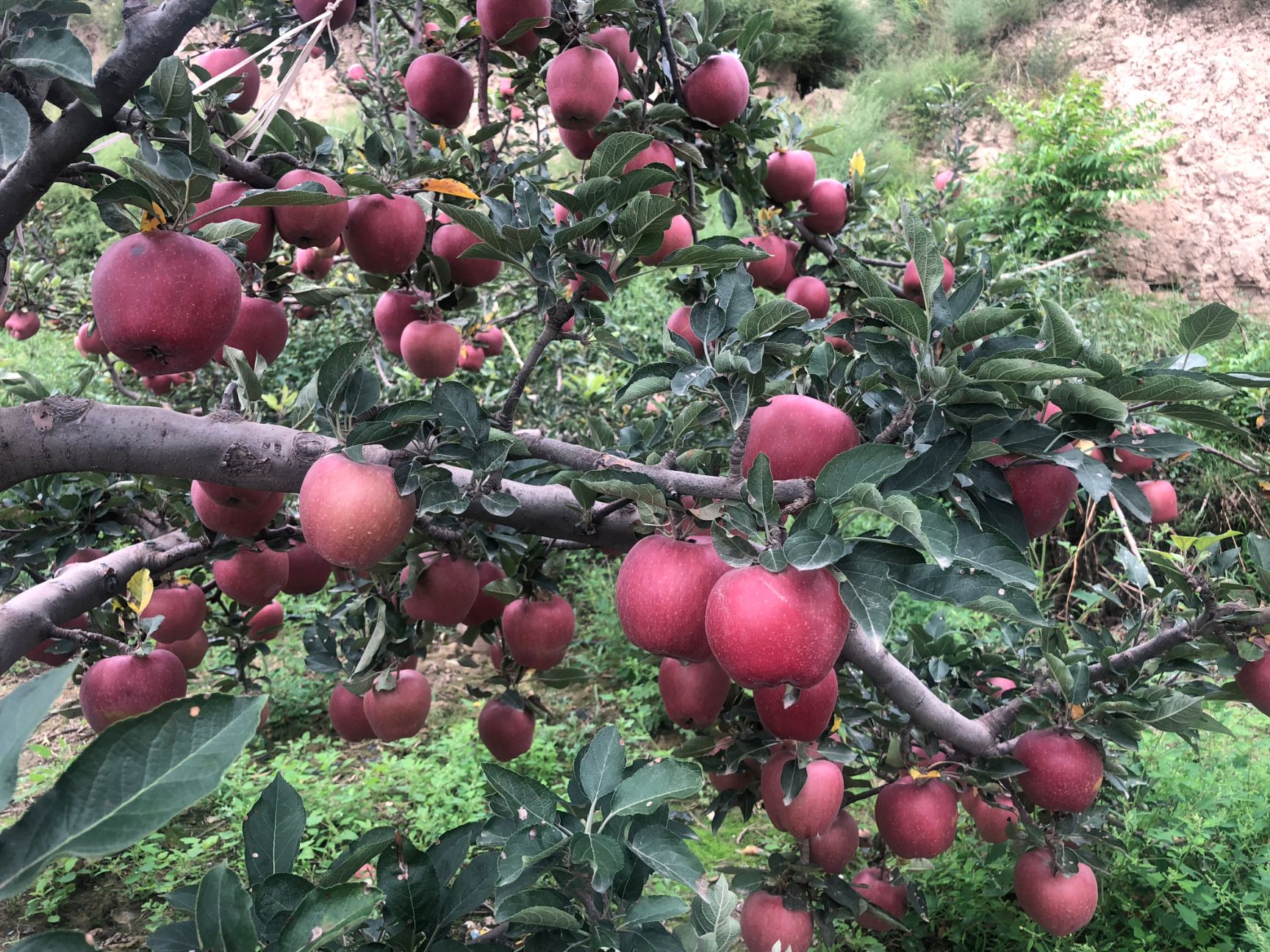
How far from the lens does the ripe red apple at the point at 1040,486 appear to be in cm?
81

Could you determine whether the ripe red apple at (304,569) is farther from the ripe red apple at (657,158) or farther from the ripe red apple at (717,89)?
the ripe red apple at (717,89)

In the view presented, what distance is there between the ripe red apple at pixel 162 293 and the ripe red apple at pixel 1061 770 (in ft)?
4.07

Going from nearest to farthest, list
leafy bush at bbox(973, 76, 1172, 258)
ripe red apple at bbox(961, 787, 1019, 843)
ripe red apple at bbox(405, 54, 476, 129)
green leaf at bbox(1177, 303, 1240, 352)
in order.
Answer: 1. green leaf at bbox(1177, 303, 1240, 352)
2. ripe red apple at bbox(405, 54, 476, 129)
3. ripe red apple at bbox(961, 787, 1019, 843)
4. leafy bush at bbox(973, 76, 1172, 258)

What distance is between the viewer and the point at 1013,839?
1463 mm

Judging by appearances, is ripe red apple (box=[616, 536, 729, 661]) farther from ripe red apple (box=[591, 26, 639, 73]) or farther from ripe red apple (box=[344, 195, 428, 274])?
ripe red apple (box=[591, 26, 639, 73])

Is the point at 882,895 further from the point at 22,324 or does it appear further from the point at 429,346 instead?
the point at 22,324

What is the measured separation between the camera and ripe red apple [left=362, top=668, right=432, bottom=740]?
1.39 meters

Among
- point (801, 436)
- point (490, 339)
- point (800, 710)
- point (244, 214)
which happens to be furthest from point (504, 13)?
point (490, 339)

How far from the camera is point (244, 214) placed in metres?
0.98

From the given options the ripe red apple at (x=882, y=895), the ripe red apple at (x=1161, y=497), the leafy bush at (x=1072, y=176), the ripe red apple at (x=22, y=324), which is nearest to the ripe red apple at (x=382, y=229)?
the ripe red apple at (x=882, y=895)

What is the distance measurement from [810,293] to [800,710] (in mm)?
816

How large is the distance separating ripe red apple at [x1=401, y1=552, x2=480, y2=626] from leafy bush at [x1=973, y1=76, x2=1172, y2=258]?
4.97m

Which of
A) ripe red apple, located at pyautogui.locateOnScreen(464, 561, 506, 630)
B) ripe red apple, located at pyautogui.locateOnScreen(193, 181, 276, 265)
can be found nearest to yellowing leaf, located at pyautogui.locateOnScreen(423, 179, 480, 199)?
ripe red apple, located at pyautogui.locateOnScreen(193, 181, 276, 265)

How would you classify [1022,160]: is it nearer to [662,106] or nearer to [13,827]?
[662,106]
